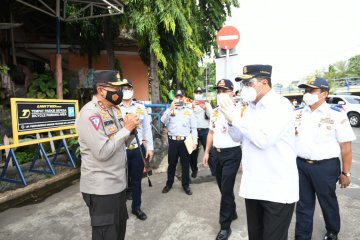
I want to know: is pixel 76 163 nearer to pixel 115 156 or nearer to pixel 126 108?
pixel 126 108

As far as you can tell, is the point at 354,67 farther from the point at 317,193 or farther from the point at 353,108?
the point at 317,193

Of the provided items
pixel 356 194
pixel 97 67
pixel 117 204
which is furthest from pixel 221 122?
pixel 97 67

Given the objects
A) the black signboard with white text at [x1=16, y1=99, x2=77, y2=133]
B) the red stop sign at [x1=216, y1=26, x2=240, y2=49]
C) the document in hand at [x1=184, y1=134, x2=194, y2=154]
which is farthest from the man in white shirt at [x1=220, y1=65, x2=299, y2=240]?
the black signboard with white text at [x1=16, y1=99, x2=77, y2=133]

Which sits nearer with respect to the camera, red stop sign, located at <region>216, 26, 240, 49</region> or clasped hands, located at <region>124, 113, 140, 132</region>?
clasped hands, located at <region>124, 113, 140, 132</region>

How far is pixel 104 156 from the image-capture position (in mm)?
2119

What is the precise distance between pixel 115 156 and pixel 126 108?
186 centimetres

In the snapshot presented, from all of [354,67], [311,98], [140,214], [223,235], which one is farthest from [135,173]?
[354,67]

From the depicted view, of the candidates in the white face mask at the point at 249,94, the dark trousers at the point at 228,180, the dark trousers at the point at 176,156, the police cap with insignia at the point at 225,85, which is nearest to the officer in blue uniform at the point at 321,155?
the dark trousers at the point at 228,180

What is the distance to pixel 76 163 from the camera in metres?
6.08

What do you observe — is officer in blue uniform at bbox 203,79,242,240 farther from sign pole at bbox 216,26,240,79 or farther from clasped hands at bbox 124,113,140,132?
clasped hands at bbox 124,113,140,132

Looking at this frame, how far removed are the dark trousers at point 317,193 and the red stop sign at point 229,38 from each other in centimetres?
205

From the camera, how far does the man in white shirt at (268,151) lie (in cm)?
200

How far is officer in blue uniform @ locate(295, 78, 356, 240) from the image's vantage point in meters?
2.95

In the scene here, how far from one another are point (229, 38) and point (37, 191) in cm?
426
